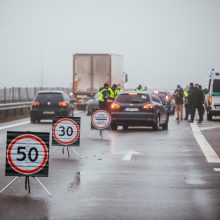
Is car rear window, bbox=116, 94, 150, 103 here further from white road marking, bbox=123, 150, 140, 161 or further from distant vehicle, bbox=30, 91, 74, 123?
white road marking, bbox=123, 150, 140, 161

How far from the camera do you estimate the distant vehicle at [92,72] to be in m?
48.0

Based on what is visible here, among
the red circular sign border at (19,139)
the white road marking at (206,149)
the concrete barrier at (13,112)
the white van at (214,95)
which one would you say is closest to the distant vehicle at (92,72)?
the concrete barrier at (13,112)

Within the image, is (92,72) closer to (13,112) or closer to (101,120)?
(13,112)

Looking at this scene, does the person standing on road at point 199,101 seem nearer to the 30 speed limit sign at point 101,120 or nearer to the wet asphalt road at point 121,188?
the 30 speed limit sign at point 101,120

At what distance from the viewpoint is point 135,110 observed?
28688 mm

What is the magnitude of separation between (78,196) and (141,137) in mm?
14162

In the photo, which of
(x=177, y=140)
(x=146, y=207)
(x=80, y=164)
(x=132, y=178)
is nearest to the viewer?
(x=146, y=207)

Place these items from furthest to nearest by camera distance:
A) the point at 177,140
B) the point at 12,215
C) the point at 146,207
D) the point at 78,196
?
1. the point at 177,140
2. the point at 78,196
3. the point at 146,207
4. the point at 12,215

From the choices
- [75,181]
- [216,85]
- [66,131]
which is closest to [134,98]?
[216,85]

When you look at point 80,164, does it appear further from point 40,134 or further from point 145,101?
point 145,101

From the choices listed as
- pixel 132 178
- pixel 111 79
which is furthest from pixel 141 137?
pixel 111 79

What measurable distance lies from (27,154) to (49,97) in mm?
23818

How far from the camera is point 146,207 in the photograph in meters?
9.93

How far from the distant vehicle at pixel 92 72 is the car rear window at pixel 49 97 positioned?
1345cm
